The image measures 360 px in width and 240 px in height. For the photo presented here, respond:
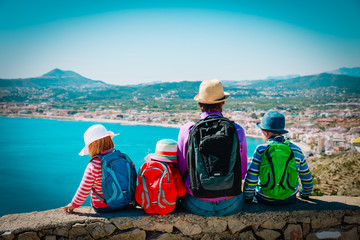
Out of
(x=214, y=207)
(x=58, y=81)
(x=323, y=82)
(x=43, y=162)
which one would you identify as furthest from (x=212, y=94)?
(x=58, y=81)

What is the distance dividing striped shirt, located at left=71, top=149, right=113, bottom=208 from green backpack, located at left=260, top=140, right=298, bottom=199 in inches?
47.2

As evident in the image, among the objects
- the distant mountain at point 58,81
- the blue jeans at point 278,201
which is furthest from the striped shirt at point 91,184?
the distant mountain at point 58,81

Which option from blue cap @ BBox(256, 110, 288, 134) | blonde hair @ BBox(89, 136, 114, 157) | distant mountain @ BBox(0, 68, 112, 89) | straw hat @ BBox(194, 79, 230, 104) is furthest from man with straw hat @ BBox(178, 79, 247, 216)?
distant mountain @ BBox(0, 68, 112, 89)

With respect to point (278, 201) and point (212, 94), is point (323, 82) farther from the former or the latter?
point (212, 94)

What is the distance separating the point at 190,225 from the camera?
1.54 metres

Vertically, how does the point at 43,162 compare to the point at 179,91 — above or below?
below

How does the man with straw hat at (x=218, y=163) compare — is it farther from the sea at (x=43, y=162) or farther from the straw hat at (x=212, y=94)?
the sea at (x=43, y=162)

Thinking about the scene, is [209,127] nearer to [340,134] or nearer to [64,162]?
[64,162]

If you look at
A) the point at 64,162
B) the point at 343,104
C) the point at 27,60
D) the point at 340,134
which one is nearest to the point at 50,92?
the point at 27,60

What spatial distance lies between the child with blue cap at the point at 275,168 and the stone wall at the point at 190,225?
0.33 ft

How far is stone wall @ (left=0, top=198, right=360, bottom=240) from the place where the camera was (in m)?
1.48

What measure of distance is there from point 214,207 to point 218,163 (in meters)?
0.36

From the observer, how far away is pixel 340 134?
3462 cm

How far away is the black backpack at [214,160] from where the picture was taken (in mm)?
1369
